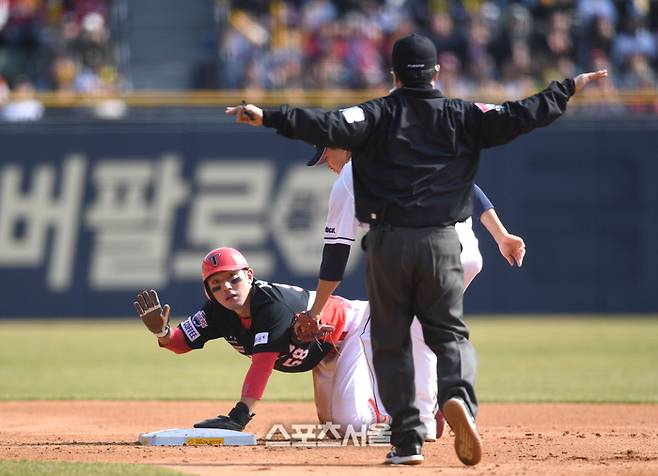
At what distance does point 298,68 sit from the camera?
1731 centimetres

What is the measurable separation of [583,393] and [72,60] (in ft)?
35.8

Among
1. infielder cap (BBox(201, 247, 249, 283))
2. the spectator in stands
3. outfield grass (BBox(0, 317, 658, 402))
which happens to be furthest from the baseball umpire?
the spectator in stands

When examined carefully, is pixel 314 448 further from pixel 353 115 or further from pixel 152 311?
pixel 353 115

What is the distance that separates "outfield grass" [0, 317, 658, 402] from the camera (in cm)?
1003

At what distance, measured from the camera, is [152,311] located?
6559 mm

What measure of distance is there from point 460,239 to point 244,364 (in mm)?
6825

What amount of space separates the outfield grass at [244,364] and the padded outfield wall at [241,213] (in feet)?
1.85

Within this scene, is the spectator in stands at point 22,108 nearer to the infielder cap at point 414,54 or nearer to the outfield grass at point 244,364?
the outfield grass at point 244,364

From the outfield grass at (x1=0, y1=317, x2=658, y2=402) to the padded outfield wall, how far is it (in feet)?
1.85

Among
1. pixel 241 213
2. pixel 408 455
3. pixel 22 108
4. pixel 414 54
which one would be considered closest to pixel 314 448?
pixel 408 455

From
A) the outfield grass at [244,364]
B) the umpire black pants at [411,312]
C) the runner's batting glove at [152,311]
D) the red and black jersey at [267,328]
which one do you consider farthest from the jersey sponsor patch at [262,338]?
the outfield grass at [244,364]

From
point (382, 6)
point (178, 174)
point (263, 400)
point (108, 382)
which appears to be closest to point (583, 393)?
point (263, 400)

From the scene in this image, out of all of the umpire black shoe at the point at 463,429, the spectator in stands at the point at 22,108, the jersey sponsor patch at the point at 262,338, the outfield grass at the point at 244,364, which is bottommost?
the outfield grass at the point at 244,364

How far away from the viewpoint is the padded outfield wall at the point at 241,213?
52.3 ft
